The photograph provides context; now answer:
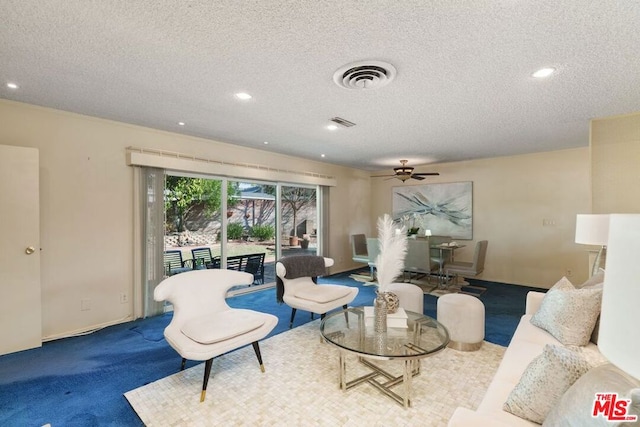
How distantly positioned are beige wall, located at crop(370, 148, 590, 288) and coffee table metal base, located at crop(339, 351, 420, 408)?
4150 mm

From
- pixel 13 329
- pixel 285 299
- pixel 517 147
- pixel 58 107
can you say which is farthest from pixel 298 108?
pixel 517 147

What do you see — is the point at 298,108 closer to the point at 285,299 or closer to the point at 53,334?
the point at 285,299

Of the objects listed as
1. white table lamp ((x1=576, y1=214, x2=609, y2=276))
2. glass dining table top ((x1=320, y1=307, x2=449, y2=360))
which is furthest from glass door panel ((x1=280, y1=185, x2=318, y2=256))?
white table lamp ((x1=576, y1=214, x2=609, y2=276))

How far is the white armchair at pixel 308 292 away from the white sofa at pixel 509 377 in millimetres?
1648

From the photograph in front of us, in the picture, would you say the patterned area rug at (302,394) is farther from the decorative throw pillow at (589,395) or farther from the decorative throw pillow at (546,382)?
the decorative throw pillow at (589,395)

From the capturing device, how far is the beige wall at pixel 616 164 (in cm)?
311

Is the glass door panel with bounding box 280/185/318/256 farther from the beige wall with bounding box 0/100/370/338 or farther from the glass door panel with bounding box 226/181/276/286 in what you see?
the beige wall with bounding box 0/100/370/338

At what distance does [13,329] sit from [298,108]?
137 inches

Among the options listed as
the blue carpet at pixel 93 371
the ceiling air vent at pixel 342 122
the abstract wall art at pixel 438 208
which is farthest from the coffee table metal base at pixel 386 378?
the abstract wall art at pixel 438 208

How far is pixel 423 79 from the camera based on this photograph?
234 centimetres

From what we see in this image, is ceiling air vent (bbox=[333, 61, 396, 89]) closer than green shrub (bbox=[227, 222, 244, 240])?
Yes

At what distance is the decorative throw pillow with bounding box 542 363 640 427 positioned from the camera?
2.77 feet

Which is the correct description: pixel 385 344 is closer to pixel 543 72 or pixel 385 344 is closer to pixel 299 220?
pixel 543 72

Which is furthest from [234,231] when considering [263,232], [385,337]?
[385,337]
